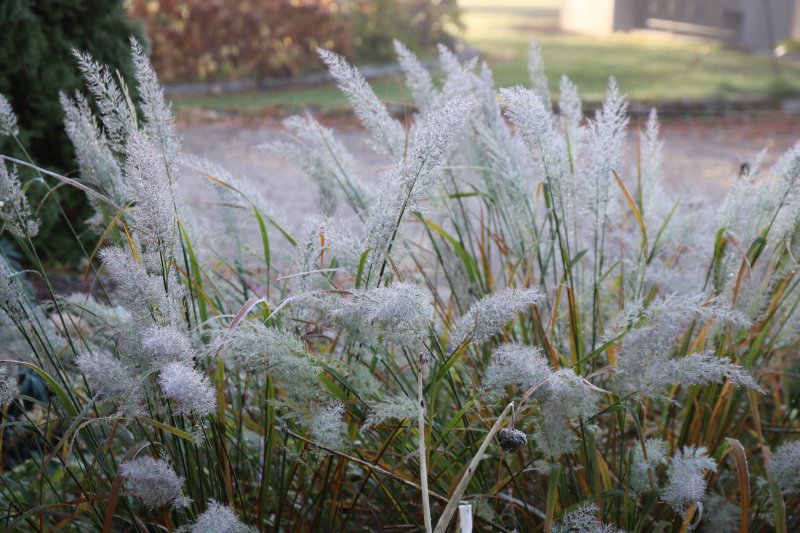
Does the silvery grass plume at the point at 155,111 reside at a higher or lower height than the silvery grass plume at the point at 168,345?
higher

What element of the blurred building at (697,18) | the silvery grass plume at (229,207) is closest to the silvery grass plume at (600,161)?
the silvery grass plume at (229,207)

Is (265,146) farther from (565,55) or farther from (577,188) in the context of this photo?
(565,55)

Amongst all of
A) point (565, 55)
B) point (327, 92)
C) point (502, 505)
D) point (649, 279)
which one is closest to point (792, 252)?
point (649, 279)

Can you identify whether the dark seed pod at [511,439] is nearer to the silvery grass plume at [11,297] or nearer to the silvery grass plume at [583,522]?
the silvery grass plume at [583,522]

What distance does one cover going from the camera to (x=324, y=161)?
1699mm

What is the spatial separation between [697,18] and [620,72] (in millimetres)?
4784

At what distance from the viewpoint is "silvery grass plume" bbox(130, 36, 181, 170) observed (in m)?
1.23

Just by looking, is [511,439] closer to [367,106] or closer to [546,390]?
[546,390]

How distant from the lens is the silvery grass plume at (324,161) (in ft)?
5.49

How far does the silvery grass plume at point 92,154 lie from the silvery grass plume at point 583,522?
2.81ft

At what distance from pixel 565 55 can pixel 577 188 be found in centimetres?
1198

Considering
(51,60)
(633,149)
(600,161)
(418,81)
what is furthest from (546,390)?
(633,149)

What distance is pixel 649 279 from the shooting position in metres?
1.67

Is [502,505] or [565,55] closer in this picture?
[502,505]
